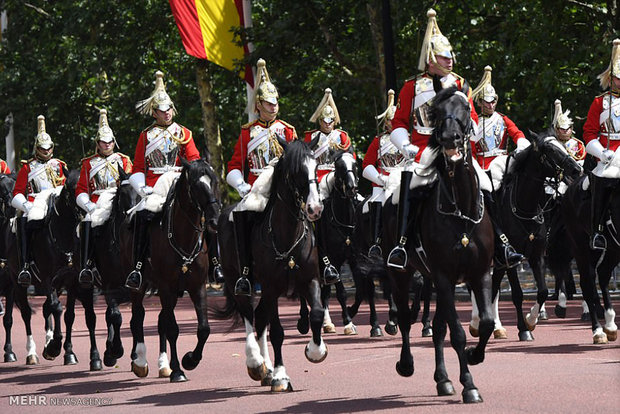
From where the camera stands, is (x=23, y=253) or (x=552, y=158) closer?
(x=552, y=158)

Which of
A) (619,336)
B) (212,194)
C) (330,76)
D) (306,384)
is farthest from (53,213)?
(330,76)

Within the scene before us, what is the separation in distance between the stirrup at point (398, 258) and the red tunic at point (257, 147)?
2.43 meters

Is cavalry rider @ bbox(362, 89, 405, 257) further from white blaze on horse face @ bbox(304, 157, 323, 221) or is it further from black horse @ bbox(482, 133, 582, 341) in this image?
white blaze on horse face @ bbox(304, 157, 323, 221)

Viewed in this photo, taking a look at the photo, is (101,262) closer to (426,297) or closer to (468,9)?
(426,297)

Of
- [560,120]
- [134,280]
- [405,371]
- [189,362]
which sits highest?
[560,120]

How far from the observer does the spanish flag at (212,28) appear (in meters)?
27.8

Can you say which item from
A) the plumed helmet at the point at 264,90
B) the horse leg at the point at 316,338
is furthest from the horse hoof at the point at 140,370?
the plumed helmet at the point at 264,90

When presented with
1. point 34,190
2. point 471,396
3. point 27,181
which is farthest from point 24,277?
point 471,396

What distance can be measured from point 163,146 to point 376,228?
144 inches

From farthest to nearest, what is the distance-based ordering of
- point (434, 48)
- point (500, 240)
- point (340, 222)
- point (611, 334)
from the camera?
point (340, 222) < point (611, 334) < point (434, 48) < point (500, 240)

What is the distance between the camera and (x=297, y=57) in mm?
30891

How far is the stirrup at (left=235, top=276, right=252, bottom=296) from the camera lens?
468 inches

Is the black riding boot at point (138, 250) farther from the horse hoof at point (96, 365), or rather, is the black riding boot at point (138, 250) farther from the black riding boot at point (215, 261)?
the horse hoof at point (96, 365)

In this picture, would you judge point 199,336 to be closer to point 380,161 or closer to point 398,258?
point 398,258
